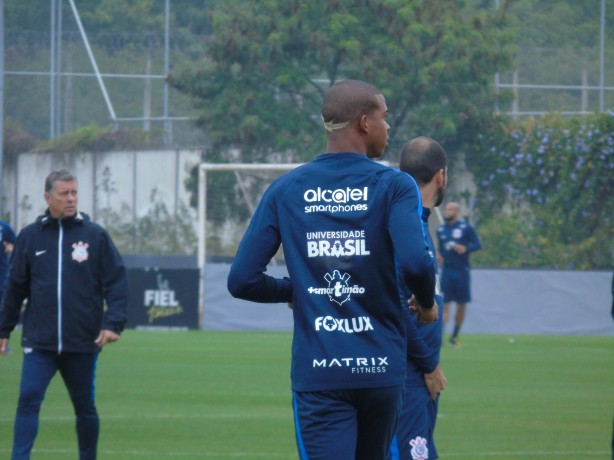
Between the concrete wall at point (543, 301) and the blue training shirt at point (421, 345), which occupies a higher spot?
the blue training shirt at point (421, 345)

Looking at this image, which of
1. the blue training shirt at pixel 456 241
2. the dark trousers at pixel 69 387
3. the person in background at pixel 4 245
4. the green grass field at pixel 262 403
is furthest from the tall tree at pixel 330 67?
the dark trousers at pixel 69 387

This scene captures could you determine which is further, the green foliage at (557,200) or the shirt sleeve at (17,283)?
the green foliage at (557,200)

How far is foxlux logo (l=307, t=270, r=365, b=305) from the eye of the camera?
15.8 ft

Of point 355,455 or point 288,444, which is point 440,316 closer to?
point 355,455

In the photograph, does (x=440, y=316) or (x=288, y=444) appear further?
(x=288, y=444)

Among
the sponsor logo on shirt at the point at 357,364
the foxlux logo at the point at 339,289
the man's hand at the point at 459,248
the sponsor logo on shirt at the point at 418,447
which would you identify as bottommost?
the man's hand at the point at 459,248

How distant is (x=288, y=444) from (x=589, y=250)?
71.9 ft

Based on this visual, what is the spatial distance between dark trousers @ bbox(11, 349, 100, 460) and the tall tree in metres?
26.6

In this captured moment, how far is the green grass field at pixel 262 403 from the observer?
10.4 meters

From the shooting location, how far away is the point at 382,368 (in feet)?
15.9

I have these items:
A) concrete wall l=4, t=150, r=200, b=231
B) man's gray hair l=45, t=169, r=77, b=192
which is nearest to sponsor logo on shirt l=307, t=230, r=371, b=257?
man's gray hair l=45, t=169, r=77, b=192

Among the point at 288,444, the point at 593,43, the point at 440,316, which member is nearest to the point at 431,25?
the point at 593,43

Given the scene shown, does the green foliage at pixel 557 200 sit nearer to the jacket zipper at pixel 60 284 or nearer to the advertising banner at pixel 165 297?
the advertising banner at pixel 165 297

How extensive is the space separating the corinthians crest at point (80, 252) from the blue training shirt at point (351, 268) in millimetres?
4196
